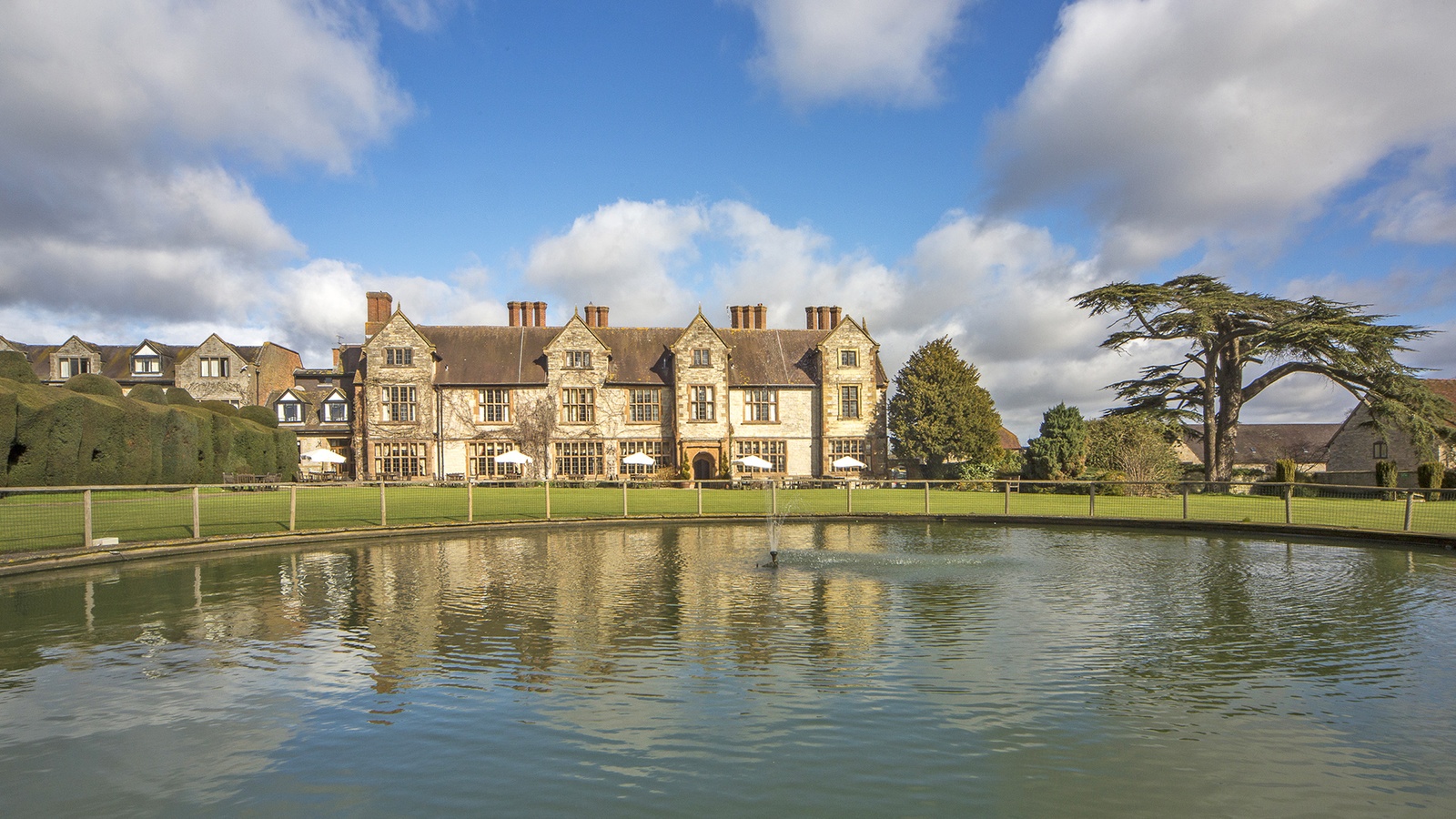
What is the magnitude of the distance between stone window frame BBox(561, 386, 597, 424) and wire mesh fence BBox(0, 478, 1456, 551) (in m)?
6.72

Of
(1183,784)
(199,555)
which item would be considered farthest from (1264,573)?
(199,555)

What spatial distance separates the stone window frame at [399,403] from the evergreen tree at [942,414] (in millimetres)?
28382

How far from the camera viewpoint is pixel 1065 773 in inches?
226

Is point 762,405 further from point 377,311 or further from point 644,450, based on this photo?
point 377,311

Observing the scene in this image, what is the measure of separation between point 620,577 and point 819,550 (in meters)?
5.50

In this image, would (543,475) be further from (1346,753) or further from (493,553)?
(1346,753)

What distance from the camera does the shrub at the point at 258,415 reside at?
48.8 m

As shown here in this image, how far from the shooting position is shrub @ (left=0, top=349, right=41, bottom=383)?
111 feet

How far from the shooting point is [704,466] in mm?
50125

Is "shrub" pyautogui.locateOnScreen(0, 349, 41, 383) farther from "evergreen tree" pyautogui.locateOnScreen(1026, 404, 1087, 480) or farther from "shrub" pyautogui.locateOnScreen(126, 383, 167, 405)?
"evergreen tree" pyautogui.locateOnScreen(1026, 404, 1087, 480)

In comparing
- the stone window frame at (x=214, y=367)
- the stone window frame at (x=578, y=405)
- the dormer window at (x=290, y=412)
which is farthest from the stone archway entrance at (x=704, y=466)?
the stone window frame at (x=214, y=367)

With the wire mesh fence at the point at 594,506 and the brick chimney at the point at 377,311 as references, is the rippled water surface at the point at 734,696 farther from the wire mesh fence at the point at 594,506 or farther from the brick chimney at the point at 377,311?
the brick chimney at the point at 377,311

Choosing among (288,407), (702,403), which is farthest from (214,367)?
(702,403)

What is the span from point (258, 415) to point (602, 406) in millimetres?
19978
